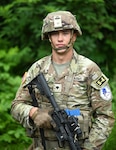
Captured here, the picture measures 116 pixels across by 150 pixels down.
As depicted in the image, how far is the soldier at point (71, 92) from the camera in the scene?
3.24m

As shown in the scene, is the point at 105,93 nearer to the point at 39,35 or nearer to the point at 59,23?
the point at 59,23

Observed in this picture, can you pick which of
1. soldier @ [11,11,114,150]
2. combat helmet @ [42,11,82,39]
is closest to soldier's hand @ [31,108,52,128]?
soldier @ [11,11,114,150]

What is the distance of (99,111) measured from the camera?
325cm

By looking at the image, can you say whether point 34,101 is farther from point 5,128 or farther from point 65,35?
point 5,128

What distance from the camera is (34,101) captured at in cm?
335

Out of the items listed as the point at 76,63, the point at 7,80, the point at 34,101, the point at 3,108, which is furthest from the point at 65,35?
the point at 7,80

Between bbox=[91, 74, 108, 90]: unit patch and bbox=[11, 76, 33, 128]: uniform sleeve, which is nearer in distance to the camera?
bbox=[91, 74, 108, 90]: unit patch

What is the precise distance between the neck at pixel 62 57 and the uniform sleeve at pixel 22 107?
1.14 feet

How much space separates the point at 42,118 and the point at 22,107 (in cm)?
23

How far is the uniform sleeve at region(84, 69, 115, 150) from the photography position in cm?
323

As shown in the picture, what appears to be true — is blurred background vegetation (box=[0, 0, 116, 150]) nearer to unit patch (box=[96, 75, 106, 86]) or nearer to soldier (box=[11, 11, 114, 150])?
soldier (box=[11, 11, 114, 150])

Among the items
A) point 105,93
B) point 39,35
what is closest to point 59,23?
point 105,93

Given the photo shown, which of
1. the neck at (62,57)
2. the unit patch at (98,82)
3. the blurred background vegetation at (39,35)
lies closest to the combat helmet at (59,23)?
the neck at (62,57)

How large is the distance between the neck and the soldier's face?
0.14ft
